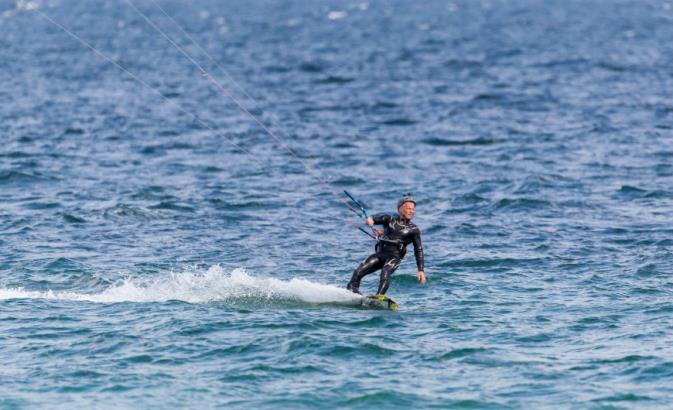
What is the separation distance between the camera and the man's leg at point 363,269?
24.9 metres

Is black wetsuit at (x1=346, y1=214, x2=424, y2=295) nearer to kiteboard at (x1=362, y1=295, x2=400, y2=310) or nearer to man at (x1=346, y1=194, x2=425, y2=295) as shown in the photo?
man at (x1=346, y1=194, x2=425, y2=295)

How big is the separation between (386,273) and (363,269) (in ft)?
1.84

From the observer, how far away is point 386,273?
2486 centimetres

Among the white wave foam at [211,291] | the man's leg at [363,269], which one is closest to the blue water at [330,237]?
the white wave foam at [211,291]

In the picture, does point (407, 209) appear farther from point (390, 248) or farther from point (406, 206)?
point (390, 248)

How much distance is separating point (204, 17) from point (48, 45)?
50633 millimetres

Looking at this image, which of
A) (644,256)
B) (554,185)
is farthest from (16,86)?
(644,256)

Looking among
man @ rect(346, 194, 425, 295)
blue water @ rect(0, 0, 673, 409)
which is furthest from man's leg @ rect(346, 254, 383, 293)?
blue water @ rect(0, 0, 673, 409)

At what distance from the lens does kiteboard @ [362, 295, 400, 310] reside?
945 inches

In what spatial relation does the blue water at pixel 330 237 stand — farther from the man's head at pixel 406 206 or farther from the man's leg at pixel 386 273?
the man's head at pixel 406 206

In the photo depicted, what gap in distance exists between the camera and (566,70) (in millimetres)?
76938

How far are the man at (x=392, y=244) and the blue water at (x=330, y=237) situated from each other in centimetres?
71

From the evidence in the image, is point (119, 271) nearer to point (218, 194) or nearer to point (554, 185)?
point (218, 194)

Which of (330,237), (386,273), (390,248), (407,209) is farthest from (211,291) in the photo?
(330,237)
